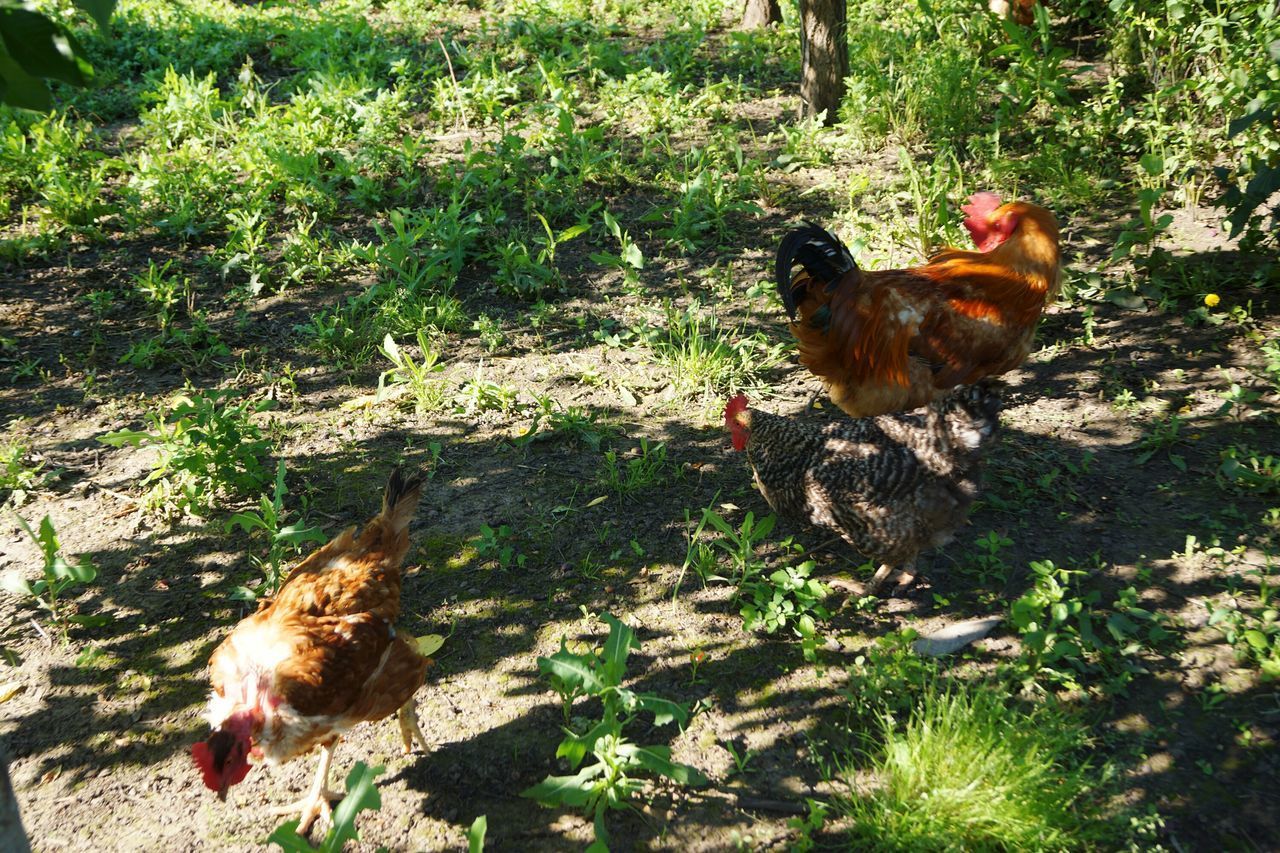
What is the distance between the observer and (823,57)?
23.3 feet

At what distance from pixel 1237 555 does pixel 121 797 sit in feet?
15.8

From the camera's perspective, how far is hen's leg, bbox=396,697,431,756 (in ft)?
10.8

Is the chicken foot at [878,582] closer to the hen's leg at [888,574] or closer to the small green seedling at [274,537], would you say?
the hen's leg at [888,574]

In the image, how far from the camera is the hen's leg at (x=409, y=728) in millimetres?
3293

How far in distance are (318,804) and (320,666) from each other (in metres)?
0.60

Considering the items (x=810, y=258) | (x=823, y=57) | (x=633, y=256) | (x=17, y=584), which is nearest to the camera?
(x=17, y=584)

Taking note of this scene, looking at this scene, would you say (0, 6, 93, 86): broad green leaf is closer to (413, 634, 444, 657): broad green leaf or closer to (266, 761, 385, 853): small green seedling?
(266, 761, 385, 853): small green seedling

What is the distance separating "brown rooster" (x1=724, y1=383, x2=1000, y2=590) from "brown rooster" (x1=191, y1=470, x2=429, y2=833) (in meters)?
1.78

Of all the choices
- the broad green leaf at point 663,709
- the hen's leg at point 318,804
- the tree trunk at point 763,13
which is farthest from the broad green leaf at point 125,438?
the tree trunk at point 763,13

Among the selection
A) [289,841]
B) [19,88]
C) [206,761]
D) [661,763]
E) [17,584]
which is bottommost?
[661,763]

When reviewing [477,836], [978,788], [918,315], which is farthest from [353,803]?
[918,315]

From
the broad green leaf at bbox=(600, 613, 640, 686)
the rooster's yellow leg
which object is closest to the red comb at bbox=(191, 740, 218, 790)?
the broad green leaf at bbox=(600, 613, 640, 686)

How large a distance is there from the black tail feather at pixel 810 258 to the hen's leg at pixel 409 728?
2.83 meters

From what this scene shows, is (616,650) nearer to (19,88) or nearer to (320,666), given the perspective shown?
(320,666)
